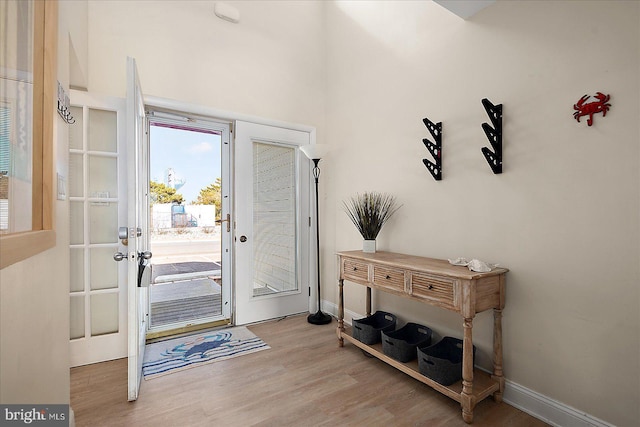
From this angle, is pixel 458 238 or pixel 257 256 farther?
pixel 257 256

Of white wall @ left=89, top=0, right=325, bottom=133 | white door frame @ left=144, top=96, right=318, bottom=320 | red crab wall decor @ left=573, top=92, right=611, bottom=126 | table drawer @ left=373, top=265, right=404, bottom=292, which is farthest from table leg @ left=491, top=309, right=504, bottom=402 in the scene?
white wall @ left=89, top=0, right=325, bottom=133

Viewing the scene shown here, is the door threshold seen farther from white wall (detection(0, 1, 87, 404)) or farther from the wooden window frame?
the wooden window frame

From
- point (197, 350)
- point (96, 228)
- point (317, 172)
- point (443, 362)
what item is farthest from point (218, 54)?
point (443, 362)

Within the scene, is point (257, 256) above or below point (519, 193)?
below

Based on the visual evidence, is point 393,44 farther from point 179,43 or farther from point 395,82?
point 179,43

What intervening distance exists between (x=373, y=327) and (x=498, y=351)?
3.13 ft

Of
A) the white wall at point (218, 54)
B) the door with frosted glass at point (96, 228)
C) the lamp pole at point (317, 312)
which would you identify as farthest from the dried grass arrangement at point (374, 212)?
the door with frosted glass at point (96, 228)

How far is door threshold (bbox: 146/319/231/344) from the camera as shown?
3.00 meters

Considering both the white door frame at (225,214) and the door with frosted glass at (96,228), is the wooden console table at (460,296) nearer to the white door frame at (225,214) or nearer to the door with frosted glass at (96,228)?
the white door frame at (225,214)

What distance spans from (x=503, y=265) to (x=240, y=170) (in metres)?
2.46

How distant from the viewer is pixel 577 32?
1682mm

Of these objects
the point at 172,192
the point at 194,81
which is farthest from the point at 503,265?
the point at 172,192

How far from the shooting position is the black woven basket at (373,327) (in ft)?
8.26

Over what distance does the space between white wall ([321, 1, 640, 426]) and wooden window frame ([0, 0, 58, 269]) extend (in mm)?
2209
